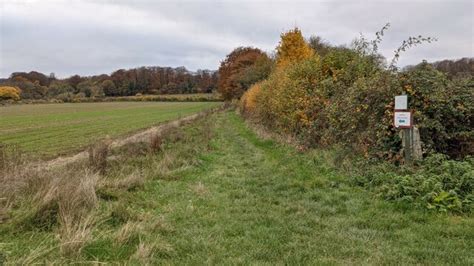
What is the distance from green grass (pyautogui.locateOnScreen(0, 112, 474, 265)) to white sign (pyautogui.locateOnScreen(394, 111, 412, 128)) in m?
1.68

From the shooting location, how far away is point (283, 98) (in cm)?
1880

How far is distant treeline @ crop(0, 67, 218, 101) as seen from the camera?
12838cm

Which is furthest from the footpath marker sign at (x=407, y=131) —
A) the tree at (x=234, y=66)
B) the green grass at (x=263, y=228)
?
the tree at (x=234, y=66)

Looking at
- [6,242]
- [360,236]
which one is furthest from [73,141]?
[360,236]

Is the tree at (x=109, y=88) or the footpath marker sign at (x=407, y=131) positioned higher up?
the tree at (x=109, y=88)

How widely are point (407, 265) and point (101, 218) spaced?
4.33 m

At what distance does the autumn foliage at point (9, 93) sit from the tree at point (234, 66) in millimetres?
66355

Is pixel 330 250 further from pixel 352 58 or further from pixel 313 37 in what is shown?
pixel 313 37

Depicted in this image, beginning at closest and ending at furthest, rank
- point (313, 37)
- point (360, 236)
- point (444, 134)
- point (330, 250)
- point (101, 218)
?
point (330, 250), point (360, 236), point (101, 218), point (444, 134), point (313, 37)

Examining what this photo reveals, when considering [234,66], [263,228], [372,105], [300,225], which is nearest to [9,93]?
[234,66]

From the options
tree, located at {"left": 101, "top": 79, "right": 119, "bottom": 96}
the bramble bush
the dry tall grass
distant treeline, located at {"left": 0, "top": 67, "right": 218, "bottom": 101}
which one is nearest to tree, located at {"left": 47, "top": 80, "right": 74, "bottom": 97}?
distant treeline, located at {"left": 0, "top": 67, "right": 218, "bottom": 101}

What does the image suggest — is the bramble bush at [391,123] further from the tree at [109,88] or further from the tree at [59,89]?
the tree at [59,89]

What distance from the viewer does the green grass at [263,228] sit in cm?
506

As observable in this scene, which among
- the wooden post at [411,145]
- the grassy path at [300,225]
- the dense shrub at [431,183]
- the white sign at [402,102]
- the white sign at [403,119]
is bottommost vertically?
the grassy path at [300,225]
